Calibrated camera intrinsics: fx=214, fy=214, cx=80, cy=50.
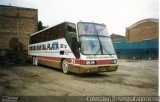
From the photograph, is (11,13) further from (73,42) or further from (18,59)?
(73,42)

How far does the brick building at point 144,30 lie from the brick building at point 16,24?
19.5 meters

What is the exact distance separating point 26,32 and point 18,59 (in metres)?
4.15

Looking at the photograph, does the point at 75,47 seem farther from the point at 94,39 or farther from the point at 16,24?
the point at 16,24

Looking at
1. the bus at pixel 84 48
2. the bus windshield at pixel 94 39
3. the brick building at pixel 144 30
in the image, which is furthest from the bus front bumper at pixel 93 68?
the brick building at pixel 144 30

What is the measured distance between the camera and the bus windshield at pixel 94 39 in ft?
32.3

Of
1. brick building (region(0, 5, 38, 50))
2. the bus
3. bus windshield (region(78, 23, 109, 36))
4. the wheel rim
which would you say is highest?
brick building (region(0, 5, 38, 50))

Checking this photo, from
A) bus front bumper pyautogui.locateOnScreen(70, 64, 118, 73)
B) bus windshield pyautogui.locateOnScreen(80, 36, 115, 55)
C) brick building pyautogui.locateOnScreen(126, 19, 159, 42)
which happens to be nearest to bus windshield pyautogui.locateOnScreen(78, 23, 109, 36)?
bus windshield pyautogui.locateOnScreen(80, 36, 115, 55)

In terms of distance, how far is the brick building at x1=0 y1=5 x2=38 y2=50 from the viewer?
21.4 meters

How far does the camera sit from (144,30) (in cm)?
3678

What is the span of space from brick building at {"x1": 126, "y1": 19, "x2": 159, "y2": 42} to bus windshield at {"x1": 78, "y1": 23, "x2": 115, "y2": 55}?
24484 millimetres

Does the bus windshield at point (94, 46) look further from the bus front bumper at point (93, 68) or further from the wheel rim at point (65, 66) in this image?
the wheel rim at point (65, 66)

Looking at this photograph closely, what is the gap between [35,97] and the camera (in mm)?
6137

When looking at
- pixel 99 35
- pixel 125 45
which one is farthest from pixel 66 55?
pixel 125 45

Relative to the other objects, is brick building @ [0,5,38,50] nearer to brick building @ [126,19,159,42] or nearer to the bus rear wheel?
the bus rear wheel
